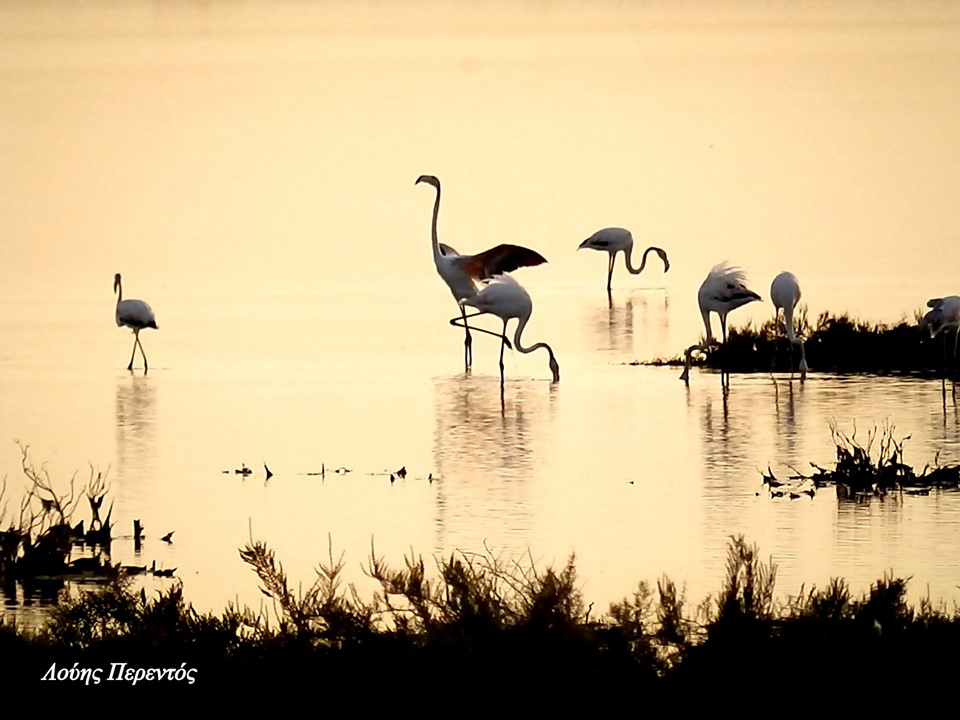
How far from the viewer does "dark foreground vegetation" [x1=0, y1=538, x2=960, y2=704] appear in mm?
5645

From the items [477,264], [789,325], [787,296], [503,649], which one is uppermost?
[477,264]

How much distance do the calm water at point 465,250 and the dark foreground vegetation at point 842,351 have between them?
1.61 ft

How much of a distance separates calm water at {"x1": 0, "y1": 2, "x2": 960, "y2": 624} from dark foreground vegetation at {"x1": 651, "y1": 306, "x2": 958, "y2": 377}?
49 centimetres

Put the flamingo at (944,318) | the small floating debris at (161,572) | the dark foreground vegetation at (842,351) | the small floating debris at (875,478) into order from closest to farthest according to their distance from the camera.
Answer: the small floating debris at (161,572)
the small floating debris at (875,478)
the flamingo at (944,318)
the dark foreground vegetation at (842,351)

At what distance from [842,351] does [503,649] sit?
807cm

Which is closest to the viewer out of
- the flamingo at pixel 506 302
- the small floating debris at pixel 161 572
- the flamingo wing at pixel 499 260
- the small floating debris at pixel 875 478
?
the small floating debris at pixel 161 572

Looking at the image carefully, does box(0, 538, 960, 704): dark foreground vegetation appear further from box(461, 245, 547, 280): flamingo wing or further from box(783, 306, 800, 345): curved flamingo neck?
box(461, 245, 547, 280): flamingo wing

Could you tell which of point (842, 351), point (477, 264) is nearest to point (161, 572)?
point (842, 351)

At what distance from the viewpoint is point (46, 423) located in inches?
450

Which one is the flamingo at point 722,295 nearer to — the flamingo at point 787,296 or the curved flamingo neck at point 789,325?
the flamingo at point 787,296

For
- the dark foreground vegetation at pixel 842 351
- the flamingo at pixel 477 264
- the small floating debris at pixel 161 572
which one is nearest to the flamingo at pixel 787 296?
the dark foreground vegetation at pixel 842 351

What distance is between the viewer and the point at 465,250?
77.3 feet

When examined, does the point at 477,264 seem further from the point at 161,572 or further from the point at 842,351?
the point at 161,572

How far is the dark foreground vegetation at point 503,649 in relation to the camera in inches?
222
